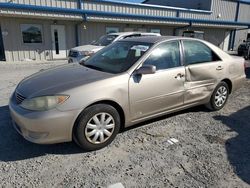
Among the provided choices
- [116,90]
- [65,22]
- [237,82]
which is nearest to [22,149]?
[116,90]

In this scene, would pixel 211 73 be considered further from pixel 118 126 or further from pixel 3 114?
pixel 3 114

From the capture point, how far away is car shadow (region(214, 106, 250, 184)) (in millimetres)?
2762

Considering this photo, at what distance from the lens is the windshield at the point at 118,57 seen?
3.48 m

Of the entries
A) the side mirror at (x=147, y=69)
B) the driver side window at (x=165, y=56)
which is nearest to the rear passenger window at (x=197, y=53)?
the driver side window at (x=165, y=56)

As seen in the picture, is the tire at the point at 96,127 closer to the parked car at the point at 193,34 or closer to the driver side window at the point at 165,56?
the driver side window at the point at 165,56

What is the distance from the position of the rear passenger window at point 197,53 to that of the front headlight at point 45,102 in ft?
7.65

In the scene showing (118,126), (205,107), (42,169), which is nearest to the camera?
(42,169)

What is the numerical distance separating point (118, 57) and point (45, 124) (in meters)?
1.79

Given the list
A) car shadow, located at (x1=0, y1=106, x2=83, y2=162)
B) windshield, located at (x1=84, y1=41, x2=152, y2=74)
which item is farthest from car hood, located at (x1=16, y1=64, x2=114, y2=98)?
car shadow, located at (x1=0, y1=106, x2=83, y2=162)

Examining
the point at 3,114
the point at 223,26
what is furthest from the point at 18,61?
the point at 223,26

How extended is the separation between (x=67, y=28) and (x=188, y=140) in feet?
43.7

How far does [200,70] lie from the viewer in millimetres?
4094

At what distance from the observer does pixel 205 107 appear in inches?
186

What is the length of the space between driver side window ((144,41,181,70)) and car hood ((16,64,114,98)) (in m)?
0.81
